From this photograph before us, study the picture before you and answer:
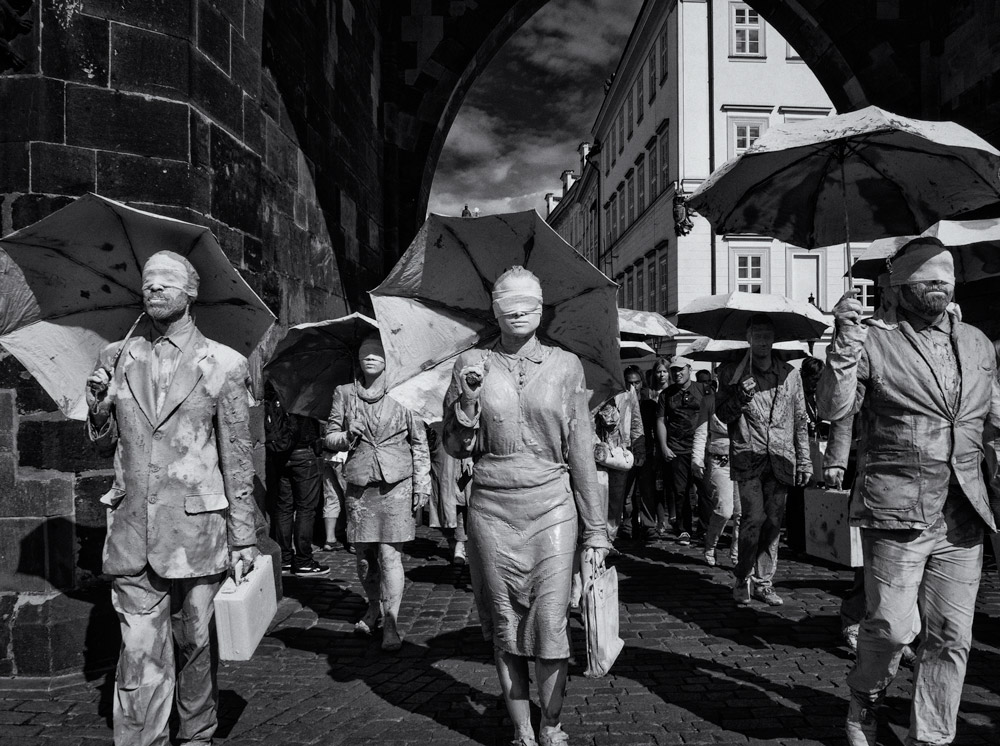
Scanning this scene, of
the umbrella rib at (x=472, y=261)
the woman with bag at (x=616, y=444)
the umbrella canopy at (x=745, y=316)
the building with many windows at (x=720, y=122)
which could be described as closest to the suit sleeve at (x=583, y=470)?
the umbrella rib at (x=472, y=261)

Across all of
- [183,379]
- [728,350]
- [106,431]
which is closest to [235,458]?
[183,379]

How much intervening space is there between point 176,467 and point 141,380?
0.38 metres

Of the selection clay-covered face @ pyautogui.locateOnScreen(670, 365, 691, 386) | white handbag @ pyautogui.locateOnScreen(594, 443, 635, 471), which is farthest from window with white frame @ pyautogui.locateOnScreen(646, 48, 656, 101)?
white handbag @ pyautogui.locateOnScreen(594, 443, 635, 471)

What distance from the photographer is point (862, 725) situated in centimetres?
335

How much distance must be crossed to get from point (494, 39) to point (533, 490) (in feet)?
33.9

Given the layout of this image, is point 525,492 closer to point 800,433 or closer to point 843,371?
point 843,371

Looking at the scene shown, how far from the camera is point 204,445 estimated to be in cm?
333

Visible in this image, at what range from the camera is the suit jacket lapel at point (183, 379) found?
3.26 m

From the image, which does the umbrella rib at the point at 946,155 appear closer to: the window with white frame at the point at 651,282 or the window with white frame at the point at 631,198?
the window with white frame at the point at 651,282

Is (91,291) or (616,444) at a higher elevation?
(91,291)

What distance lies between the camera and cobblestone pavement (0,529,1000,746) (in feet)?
12.3

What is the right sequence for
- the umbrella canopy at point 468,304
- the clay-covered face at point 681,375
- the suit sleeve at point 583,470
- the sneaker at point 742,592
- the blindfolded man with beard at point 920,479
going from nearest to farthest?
1. the blindfolded man with beard at point 920,479
2. the suit sleeve at point 583,470
3. the umbrella canopy at point 468,304
4. the sneaker at point 742,592
5. the clay-covered face at point 681,375

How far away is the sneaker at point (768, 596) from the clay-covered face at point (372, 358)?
328 cm

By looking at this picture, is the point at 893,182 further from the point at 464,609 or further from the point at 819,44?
the point at 819,44
